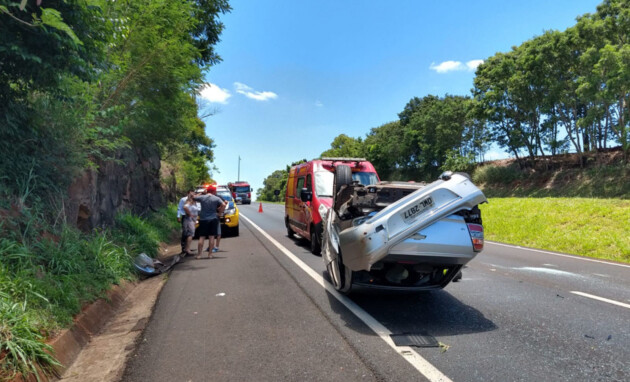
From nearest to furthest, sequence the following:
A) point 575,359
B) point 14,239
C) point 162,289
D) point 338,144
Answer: point 575,359
point 14,239
point 162,289
point 338,144

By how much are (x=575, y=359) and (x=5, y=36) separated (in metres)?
6.67

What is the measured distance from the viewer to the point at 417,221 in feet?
13.9

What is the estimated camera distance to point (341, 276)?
5.51 m

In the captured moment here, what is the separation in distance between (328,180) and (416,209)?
5758 mm

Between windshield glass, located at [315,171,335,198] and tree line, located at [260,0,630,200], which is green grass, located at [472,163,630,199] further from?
windshield glass, located at [315,171,335,198]

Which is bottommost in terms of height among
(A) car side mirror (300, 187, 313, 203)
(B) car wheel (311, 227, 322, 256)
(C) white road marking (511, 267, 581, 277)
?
(C) white road marking (511, 267, 581, 277)

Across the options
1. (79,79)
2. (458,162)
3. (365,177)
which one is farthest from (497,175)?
(79,79)

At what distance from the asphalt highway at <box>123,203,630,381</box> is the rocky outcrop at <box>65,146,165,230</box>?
2.28 m

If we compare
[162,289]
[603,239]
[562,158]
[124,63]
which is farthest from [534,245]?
[562,158]

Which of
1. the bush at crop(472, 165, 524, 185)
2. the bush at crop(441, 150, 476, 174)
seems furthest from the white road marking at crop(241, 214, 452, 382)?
the bush at crop(441, 150, 476, 174)

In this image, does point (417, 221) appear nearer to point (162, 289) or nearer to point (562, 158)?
point (162, 289)

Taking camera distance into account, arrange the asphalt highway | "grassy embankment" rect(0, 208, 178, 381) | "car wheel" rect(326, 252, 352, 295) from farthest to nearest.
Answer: "car wheel" rect(326, 252, 352, 295)
the asphalt highway
"grassy embankment" rect(0, 208, 178, 381)

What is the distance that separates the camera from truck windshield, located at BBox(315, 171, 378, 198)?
31.8 ft

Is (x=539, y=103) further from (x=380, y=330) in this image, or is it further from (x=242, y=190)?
(x=242, y=190)
